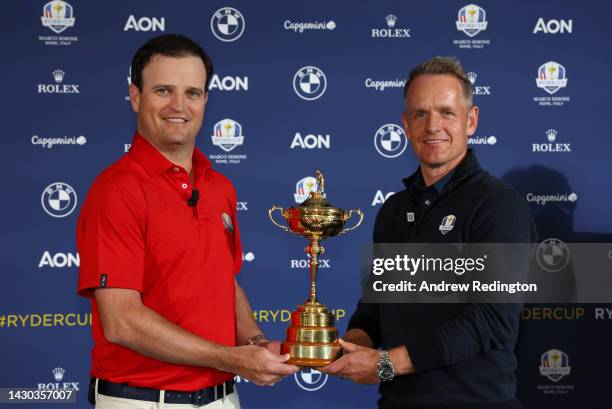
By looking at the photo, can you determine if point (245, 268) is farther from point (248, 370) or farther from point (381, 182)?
point (248, 370)

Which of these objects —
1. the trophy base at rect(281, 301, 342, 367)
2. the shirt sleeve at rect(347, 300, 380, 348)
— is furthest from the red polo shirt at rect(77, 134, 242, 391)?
the shirt sleeve at rect(347, 300, 380, 348)

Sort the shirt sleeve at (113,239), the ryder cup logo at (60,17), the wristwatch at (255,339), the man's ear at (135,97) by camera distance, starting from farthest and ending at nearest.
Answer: the ryder cup logo at (60,17) → the wristwatch at (255,339) → the man's ear at (135,97) → the shirt sleeve at (113,239)

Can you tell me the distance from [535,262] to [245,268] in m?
1.54

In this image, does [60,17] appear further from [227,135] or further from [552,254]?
[552,254]

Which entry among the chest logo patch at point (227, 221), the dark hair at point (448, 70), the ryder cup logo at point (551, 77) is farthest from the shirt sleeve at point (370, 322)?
the ryder cup logo at point (551, 77)

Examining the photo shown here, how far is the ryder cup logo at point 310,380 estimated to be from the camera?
166 inches

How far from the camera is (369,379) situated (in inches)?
98.5

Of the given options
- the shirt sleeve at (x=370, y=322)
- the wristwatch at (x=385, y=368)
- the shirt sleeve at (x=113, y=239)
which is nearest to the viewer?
the shirt sleeve at (x=113, y=239)

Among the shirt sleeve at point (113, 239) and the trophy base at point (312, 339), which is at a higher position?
the shirt sleeve at point (113, 239)

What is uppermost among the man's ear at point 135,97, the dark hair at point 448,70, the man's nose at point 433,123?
the dark hair at point 448,70

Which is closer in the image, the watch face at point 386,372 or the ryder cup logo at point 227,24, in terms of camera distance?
the watch face at point 386,372

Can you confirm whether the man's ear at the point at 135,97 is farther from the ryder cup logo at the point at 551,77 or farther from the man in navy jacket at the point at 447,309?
the ryder cup logo at the point at 551,77

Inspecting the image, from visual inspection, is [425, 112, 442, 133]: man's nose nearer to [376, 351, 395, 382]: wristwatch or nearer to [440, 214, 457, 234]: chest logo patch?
[440, 214, 457, 234]: chest logo patch

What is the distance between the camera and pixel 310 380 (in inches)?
166
